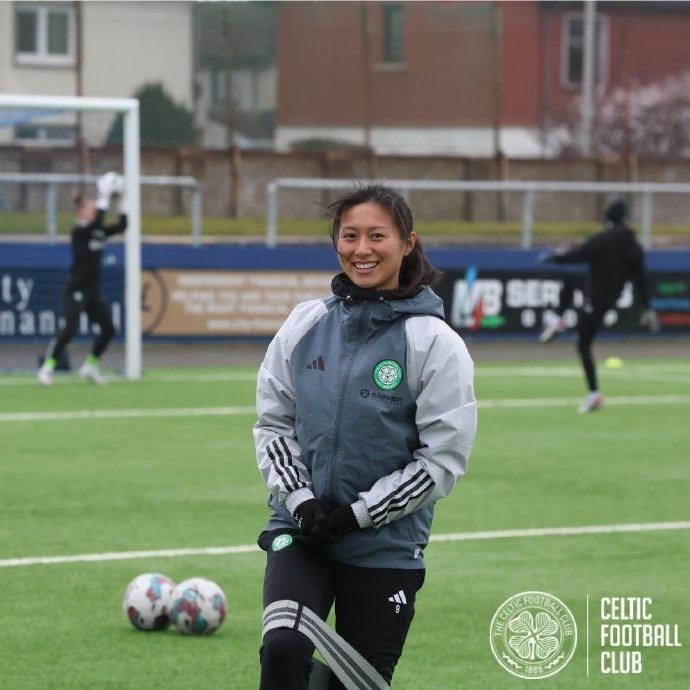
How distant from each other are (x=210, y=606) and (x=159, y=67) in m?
51.1

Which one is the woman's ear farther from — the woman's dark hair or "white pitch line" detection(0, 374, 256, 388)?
"white pitch line" detection(0, 374, 256, 388)

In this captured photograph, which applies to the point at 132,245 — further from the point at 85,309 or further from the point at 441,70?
the point at 441,70

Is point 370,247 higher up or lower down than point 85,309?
higher up

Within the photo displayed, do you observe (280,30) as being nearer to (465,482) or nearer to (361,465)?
Result: (465,482)

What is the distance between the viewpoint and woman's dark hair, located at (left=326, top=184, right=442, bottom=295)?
5.41m

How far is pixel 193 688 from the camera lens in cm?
707

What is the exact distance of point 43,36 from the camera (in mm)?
57062

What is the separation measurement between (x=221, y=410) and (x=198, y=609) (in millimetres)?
9947

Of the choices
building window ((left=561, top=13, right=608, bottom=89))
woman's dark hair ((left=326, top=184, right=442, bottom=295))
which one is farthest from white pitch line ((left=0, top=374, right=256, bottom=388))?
building window ((left=561, top=13, right=608, bottom=89))

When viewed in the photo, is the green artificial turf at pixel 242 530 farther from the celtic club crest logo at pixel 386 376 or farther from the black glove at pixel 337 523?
the celtic club crest logo at pixel 386 376

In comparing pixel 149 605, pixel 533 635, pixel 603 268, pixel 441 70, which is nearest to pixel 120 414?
pixel 603 268

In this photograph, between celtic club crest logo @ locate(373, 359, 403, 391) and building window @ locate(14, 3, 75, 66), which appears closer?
celtic club crest logo @ locate(373, 359, 403, 391)

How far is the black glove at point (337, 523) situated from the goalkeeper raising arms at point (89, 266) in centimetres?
1463

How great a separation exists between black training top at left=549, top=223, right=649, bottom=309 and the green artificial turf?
1.29m
